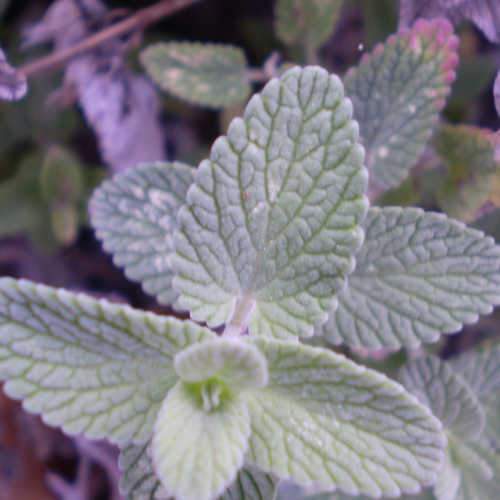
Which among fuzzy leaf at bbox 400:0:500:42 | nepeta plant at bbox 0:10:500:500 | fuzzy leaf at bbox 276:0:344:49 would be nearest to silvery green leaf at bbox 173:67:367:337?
nepeta plant at bbox 0:10:500:500

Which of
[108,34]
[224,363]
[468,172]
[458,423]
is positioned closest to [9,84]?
[108,34]

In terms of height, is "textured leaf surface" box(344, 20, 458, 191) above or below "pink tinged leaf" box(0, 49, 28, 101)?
above

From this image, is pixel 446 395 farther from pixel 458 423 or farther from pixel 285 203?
pixel 285 203

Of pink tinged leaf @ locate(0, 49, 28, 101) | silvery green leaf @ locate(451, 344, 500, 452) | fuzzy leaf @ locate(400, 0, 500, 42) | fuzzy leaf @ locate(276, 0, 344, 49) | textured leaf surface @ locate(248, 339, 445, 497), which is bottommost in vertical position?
silvery green leaf @ locate(451, 344, 500, 452)

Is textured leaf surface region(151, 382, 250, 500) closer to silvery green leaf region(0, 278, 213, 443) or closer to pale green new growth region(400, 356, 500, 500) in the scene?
silvery green leaf region(0, 278, 213, 443)

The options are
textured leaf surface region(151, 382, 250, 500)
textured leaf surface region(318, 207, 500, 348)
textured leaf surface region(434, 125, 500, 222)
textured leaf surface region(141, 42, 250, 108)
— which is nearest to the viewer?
textured leaf surface region(151, 382, 250, 500)

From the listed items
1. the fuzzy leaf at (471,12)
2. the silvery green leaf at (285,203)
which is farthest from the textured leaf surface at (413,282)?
the fuzzy leaf at (471,12)

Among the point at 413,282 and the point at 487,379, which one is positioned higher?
the point at 413,282
